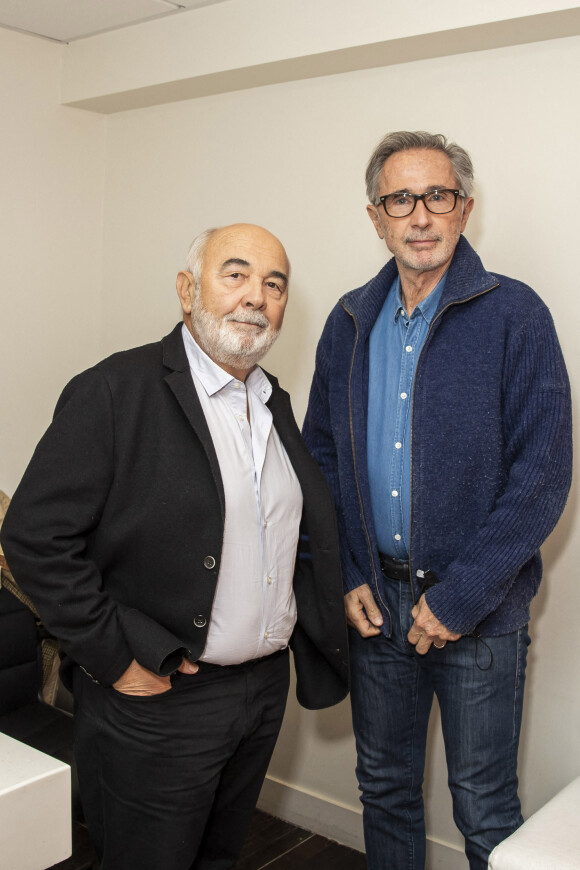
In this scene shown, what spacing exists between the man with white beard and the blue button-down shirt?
0.14 m

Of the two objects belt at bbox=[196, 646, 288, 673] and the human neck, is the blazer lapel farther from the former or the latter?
the human neck

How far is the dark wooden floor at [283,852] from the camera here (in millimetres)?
2660

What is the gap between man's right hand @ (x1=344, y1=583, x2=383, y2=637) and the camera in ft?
6.73

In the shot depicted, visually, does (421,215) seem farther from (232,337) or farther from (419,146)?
(232,337)

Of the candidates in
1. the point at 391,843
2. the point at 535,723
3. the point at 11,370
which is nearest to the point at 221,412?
the point at 391,843

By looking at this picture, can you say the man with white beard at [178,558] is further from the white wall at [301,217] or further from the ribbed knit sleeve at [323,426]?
the white wall at [301,217]

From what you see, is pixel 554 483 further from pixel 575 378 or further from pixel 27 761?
pixel 27 761

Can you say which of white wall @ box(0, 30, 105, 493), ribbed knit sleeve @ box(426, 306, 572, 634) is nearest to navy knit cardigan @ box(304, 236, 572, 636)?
ribbed knit sleeve @ box(426, 306, 572, 634)

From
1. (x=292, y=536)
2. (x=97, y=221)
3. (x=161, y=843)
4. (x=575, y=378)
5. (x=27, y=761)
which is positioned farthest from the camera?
(x=97, y=221)

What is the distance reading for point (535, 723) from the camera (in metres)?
2.41

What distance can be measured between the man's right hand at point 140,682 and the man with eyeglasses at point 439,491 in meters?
0.50

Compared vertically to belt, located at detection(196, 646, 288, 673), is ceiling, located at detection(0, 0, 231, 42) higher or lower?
higher

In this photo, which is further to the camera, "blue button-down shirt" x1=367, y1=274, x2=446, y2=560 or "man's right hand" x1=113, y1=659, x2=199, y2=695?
"blue button-down shirt" x1=367, y1=274, x2=446, y2=560

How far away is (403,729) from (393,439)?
27.0 inches
